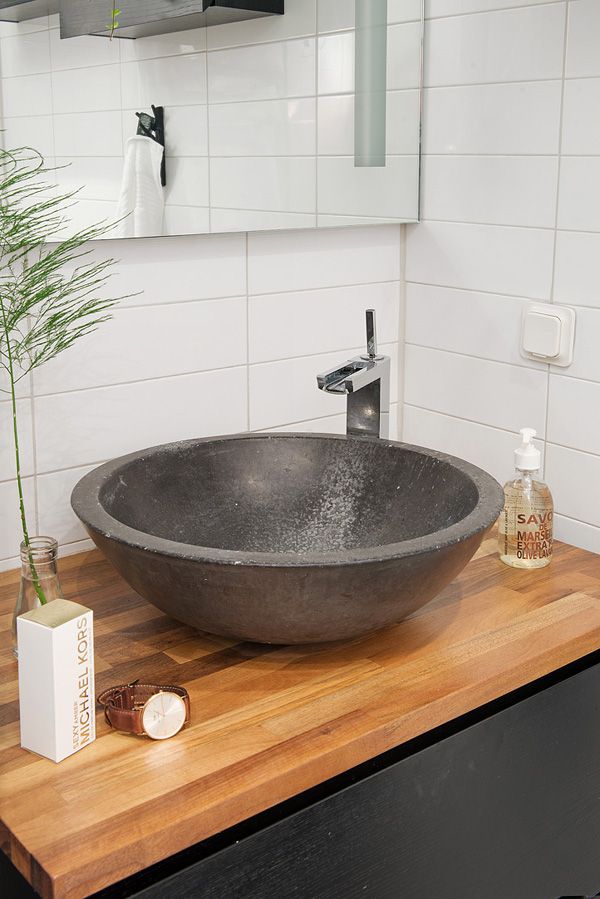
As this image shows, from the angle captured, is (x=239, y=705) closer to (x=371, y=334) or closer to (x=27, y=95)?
(x=371, y=334)

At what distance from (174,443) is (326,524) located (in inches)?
9.1

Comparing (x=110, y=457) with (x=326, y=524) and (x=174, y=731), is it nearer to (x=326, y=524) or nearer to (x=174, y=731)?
(x=326, y=524)

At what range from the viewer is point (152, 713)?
0.93 meters

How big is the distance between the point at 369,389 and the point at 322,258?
24 cm

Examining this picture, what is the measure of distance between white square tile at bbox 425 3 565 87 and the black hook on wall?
1.54 ft

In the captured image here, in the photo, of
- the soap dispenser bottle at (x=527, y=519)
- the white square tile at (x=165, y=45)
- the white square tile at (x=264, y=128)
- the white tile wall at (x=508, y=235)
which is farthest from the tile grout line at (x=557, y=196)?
the white square tile at (x=165, y=45)

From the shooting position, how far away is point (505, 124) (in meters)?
1.45

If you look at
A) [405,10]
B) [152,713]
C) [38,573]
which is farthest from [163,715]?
[405,10]

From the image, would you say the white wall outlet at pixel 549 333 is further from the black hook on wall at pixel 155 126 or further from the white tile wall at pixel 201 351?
the black hook on wall at pixel 155 126

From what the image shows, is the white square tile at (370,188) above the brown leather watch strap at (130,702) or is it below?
above

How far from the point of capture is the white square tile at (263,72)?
1.36m

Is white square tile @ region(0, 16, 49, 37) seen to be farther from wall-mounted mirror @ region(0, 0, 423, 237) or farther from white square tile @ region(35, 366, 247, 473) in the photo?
white square tile @ region(35, 366, 247, 473)

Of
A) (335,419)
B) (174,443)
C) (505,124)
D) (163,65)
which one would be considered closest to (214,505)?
(174,443)

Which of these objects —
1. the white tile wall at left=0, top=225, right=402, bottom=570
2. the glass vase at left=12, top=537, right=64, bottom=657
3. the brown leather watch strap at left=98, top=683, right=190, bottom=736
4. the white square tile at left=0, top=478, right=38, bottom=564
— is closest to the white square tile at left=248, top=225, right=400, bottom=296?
the white tile wall at left=0, top=225, right=402, bottom=570
